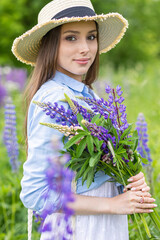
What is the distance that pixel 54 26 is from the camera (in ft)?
5.95

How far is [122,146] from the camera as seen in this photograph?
1.50 meters

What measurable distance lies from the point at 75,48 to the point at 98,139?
587 millimetres

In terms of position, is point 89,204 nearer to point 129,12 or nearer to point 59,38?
point 59,38

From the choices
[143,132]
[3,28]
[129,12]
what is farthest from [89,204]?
[129,12]

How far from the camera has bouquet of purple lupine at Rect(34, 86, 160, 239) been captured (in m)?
1.40

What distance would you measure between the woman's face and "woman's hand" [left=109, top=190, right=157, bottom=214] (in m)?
0.68

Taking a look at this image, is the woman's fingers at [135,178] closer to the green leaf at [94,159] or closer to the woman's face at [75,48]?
the green leaf at [94,159]

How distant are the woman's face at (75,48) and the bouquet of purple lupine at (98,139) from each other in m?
0.33

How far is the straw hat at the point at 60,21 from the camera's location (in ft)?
5.92

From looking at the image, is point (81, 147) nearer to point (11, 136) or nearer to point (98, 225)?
point (98, 225)

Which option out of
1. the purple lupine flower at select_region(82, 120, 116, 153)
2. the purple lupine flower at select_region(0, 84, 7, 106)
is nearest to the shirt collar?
the purple lupine flower at select_region(82, 120, 116, 153)

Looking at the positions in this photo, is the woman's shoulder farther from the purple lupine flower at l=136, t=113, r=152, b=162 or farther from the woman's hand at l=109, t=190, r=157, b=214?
the purple lupine flower at l=136, t=113, r=152, b=162

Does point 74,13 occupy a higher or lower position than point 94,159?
higher

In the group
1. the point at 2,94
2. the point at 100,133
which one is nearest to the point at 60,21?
the point at 100,133
